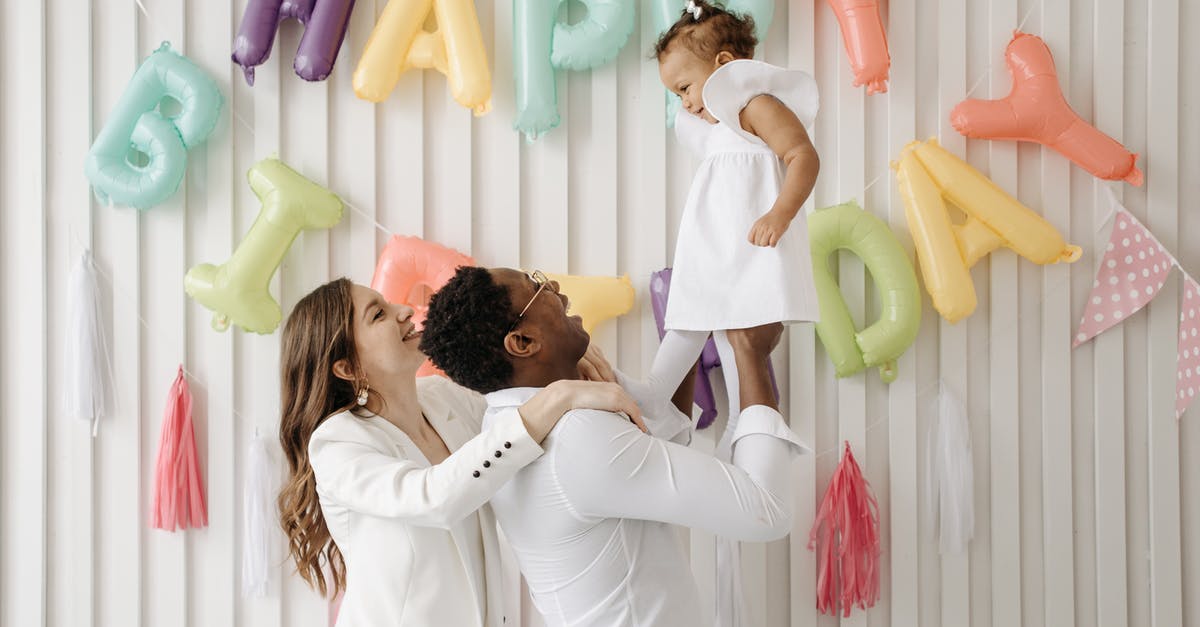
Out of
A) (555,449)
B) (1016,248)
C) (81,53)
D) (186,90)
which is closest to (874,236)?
(1016,248)

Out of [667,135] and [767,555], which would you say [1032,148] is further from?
[767,555]

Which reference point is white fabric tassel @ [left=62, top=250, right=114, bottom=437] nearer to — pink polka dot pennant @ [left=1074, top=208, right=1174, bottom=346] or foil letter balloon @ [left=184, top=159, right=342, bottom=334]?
foil letter balloon @ [left=184, top=159, right=342, bottom=334]

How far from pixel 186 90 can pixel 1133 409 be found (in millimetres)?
2267

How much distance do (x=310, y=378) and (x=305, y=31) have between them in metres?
0.86

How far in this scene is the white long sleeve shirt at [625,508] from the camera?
1.38 metres

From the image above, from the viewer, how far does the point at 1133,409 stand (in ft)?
7.82

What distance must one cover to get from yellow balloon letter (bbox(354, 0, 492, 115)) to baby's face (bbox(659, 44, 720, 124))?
57cm

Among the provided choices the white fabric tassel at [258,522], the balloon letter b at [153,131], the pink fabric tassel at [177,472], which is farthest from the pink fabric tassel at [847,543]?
the balloon letter b at [153,131]

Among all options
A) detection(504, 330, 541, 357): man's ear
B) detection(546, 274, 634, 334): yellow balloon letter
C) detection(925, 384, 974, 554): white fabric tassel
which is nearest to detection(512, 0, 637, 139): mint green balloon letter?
detection(546, 274, 634, 334): yellow balloon letter

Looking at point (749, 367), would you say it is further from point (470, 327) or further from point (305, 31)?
point (305, 31)

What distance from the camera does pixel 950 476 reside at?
89.2 inches

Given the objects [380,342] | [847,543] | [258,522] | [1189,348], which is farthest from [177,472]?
[1189,348]

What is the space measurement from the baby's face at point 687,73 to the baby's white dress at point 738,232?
61mm

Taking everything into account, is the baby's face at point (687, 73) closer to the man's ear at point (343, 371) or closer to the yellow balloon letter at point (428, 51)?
the yellow balloon letter at point (428, 51)
